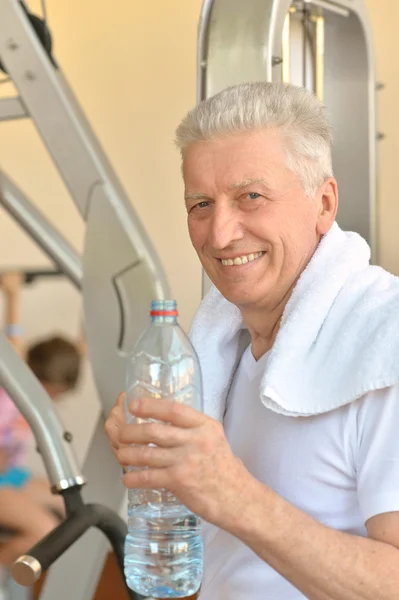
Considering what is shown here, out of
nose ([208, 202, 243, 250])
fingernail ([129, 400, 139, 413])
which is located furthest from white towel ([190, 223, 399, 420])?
fingernail ([129, 400, 139, 413])

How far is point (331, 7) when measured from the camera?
189cm

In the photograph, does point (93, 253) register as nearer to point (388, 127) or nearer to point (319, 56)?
point (319, 56)

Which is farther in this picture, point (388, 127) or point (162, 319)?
point (388, 127)

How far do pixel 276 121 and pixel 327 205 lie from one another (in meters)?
0.14

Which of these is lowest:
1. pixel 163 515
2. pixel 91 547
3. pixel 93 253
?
pixel 91 547

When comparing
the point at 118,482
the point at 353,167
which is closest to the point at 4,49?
the point at 353,167

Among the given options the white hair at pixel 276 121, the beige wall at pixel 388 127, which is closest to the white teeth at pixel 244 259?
the white hair at pixel 276 121

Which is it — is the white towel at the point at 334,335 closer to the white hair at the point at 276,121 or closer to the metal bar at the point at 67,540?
the white hair at the point at 276,121

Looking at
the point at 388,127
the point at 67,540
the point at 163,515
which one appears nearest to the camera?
the point at 163,515

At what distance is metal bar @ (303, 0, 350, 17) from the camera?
5.95ft

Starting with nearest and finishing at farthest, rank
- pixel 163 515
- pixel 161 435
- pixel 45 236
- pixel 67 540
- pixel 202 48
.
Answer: pixel 161 435 → pixel 163 515 → pixel 67 540 → pixel 202 48 → pixel 45 236

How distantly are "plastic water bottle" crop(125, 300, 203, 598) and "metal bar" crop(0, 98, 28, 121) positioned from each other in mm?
949

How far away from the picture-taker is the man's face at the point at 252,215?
0.98 m

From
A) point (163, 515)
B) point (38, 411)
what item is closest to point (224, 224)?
point (163, 515)
